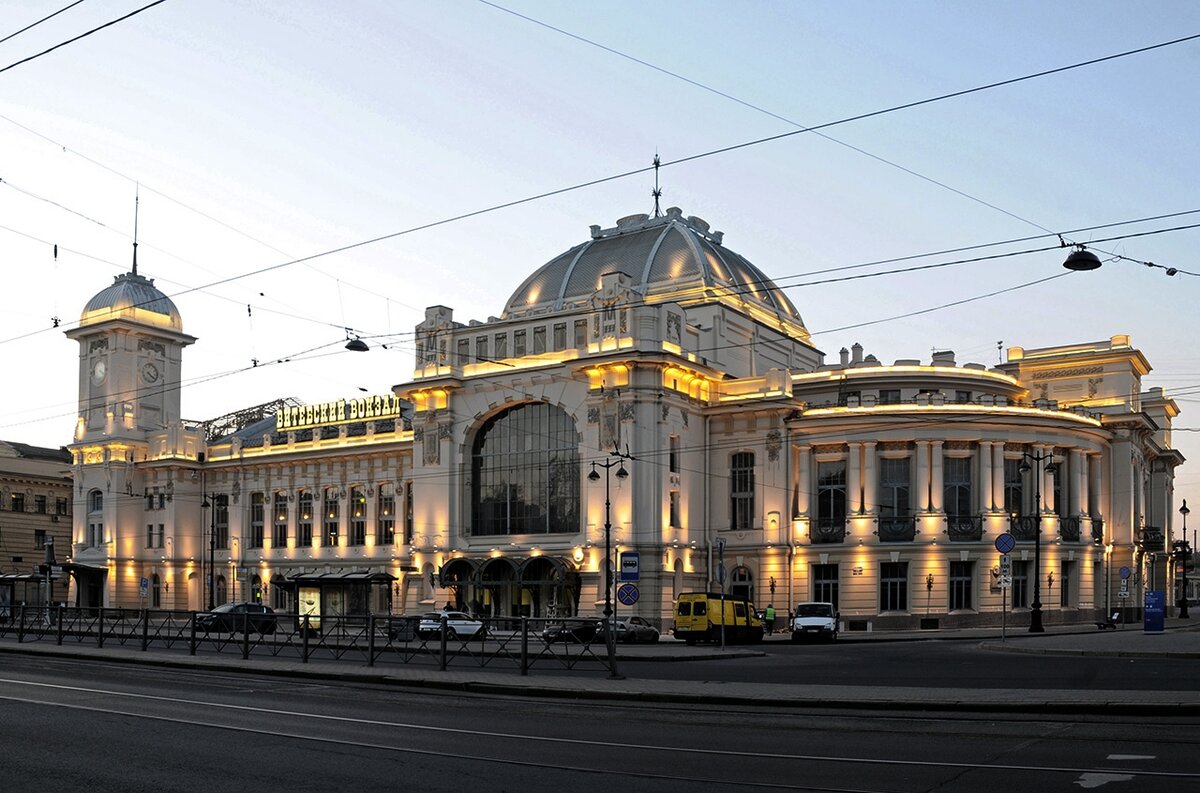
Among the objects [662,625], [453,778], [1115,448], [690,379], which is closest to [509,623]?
[453,778]

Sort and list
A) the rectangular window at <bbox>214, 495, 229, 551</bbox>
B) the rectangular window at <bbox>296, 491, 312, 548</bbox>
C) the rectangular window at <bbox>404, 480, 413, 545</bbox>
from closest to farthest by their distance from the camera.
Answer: the rectangular window at <bbox>404, 480, 413, 545</bbox>, the rectangular window at <bbox>296, 491, 312, 548</bbox>, the rectangular window at <bbox>214, 495, 229, 551</bbox>

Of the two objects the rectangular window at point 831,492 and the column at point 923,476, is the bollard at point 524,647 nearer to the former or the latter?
the rectangular window at point 831,492

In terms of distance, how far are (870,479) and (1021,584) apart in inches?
414

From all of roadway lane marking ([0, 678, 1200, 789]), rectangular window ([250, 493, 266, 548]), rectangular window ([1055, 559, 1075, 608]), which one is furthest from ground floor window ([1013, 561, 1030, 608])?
roadway lane marking ([0, 678, 1200, 789])

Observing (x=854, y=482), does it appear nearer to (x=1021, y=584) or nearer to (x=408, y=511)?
(x=1021, y=584)

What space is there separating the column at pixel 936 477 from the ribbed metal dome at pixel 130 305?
59.6 metres

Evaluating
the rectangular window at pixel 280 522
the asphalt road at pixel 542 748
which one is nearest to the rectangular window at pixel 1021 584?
the rectangular window at pixel 280 522

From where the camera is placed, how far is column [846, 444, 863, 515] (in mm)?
67750

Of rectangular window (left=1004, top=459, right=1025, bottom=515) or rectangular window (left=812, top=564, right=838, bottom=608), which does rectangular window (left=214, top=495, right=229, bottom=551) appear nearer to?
rectangular window (left=812, top=564, right=838, bottom=608)

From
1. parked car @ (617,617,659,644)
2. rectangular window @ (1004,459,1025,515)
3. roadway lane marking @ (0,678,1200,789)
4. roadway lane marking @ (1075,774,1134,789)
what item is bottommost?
parked car @ (617,617,659,644)

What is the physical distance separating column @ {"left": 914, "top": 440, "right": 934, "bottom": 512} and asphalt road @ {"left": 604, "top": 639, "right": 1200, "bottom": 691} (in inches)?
941

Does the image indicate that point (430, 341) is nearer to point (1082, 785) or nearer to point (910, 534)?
point (910, 534)

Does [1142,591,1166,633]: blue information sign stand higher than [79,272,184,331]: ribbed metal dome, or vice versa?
[79,272,184,331]: ribbed metal dome

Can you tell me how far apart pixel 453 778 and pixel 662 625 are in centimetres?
5164
